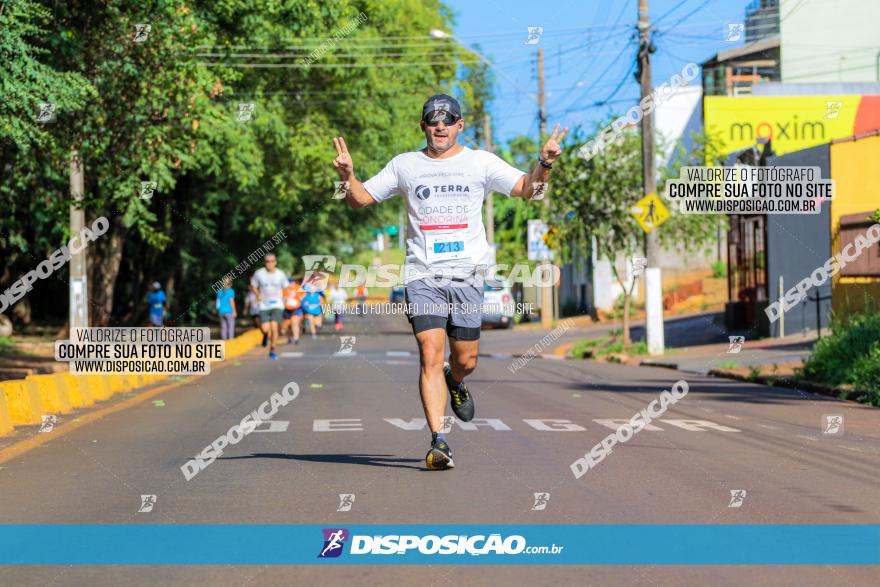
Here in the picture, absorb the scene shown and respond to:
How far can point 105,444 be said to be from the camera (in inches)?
443

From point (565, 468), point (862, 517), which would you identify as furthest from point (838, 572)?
point (565, 468)

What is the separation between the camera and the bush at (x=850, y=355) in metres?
17.1

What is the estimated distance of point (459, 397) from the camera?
31.2ft

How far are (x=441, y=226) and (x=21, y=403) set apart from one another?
21.8ft

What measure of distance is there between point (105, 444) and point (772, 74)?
53385 millimetres

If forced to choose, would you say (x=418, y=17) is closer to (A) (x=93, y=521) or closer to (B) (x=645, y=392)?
(B) (x=645, y=392)

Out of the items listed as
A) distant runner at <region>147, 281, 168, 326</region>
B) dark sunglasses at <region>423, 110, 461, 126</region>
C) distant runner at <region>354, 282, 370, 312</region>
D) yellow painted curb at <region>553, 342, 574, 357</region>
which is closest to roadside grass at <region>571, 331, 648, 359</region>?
yellow painted curb at <region>553, 342, 574, 357</region>

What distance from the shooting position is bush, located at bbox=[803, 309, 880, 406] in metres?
17.1

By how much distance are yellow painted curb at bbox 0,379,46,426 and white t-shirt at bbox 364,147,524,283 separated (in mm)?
6158

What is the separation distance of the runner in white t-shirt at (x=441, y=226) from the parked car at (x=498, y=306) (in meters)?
36.5

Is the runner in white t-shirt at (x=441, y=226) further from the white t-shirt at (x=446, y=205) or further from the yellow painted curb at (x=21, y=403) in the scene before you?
the yellow painted curb at (x=21, y=403)

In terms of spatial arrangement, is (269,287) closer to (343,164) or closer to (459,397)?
(459,397)

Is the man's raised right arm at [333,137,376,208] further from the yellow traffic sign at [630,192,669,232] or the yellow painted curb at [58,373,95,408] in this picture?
the yellow traffic sign at [630,192,669,232]

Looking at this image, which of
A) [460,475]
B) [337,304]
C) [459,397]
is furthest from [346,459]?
[337,304]
